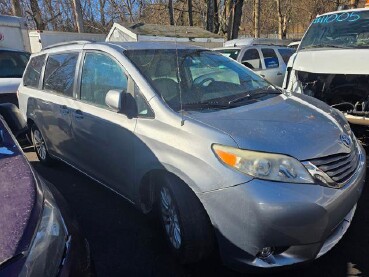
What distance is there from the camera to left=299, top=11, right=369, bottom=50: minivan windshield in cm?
551

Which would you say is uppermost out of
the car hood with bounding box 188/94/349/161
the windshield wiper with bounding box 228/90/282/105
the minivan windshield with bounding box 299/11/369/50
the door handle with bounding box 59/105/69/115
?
the minivan windshield with bounding box 299/11/369/50

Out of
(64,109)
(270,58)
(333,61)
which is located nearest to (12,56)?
(64,109)

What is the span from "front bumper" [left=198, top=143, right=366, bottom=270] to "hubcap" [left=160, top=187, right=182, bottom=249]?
0.38 metres

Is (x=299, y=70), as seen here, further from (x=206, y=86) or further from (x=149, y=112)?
(x=149, y=112)

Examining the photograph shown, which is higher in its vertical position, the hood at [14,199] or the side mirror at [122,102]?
the side mirror at [122,102]

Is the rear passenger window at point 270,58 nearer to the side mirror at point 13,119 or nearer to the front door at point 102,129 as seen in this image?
the front door at point 102,129

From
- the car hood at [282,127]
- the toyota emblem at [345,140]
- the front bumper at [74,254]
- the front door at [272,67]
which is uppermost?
the car hood at [282,127]

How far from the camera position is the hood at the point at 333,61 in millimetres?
4987

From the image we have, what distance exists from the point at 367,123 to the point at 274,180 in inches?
119

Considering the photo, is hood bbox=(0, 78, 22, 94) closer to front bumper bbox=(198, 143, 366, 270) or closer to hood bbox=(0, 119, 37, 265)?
hood bbox=(0, 119, 37, 265)

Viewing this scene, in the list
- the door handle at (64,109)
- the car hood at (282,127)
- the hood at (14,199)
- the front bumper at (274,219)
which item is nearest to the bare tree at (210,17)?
the door handle at (64,109)

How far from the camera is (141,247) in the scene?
321cm

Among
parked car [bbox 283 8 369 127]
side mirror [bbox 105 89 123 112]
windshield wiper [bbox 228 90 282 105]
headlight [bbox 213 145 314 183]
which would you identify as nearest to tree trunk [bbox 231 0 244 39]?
parked car [bbox 283 8 369 127]

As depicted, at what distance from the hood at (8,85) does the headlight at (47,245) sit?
573cm
